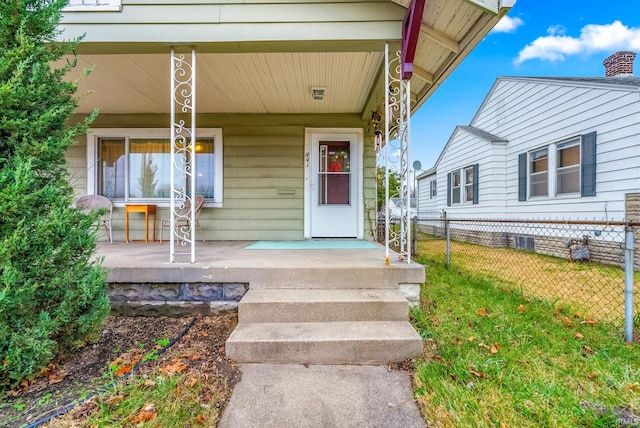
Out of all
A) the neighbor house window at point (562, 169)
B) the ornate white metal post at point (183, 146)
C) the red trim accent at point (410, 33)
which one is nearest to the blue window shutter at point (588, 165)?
the neighbor house window at point (562, 169)

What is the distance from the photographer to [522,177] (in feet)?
20.5

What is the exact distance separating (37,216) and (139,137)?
149 inches

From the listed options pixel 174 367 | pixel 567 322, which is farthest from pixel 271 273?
pixel 567 322

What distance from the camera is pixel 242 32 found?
2.66 meters

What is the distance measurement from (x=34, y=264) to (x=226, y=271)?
3.87ft

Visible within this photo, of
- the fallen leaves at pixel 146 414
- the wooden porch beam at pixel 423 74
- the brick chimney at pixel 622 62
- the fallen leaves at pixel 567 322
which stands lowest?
the fallen leaves at pixel 146 414

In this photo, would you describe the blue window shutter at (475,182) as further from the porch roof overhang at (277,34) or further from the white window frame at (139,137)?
the white window frame at (139,137)

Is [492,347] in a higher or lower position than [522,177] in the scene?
lower

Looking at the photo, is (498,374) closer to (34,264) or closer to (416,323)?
(416,323)

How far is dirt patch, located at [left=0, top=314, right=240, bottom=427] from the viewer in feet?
4.73

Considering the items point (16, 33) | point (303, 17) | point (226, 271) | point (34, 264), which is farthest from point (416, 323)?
point (16, 33)

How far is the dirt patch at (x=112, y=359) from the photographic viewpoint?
144 centimetres

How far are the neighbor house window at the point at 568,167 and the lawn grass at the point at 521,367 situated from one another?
143 inches

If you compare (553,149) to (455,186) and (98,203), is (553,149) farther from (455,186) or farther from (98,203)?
(98,203)
